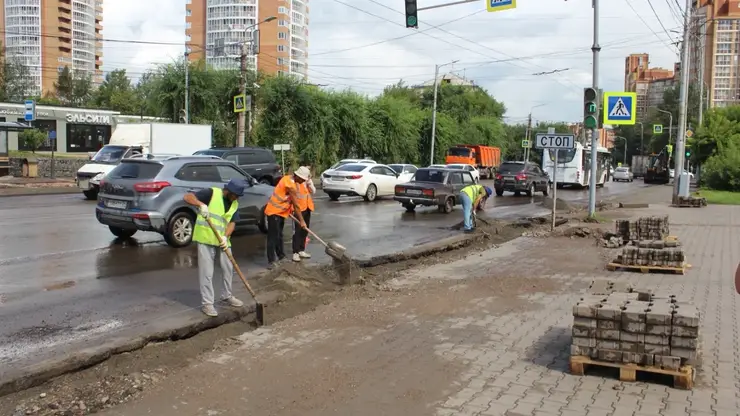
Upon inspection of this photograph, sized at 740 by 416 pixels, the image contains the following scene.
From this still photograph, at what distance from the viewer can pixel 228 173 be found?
1344 centimetres

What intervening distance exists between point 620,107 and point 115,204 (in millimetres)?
13519

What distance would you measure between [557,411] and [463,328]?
2319mm

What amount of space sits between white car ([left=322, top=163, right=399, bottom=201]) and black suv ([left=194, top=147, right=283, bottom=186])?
83.1 inches

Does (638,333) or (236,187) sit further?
(236,187)

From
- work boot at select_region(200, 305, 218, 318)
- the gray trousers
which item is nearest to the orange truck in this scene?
the gray trousers

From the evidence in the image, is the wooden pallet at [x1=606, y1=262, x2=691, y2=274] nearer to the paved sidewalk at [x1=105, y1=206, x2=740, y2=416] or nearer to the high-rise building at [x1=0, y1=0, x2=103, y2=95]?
the paved sidewalk at [x1=105, y1=206, x2=740, y2=416]

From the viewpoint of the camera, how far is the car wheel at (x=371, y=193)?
25234 mm

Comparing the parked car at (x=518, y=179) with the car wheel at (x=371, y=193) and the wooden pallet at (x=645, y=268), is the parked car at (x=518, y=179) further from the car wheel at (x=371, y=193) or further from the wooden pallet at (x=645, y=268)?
the wooden pallet at (x=645, y=268)

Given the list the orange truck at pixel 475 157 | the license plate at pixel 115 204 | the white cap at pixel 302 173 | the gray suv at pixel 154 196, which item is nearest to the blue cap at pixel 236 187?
the white cap at pixel 302 173

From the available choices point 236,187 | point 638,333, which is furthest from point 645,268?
point 236,187

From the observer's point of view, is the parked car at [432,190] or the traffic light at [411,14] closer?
the traffic light at [411,14]

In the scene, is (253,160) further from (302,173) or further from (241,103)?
(302,173)

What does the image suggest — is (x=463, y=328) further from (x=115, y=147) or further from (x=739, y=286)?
(x=115, y=147)

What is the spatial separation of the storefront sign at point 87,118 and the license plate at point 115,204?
4495 centimetres
